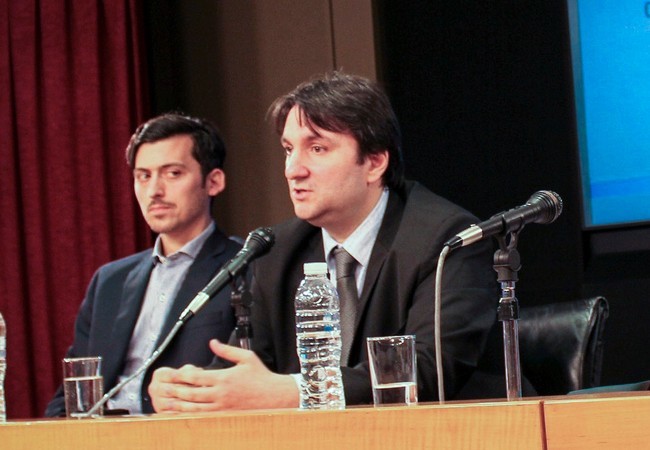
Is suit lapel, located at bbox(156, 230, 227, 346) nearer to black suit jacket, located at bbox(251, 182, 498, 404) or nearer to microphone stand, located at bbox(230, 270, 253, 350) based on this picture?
black suit jacket, located at bbox(251, 182, 498, 404)

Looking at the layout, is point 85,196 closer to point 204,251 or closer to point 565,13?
point 204,251

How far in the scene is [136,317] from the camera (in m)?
3.61

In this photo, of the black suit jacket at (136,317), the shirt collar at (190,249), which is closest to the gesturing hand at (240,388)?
the black suit jacket at (136,317)

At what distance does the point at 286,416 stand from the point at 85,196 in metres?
3.25

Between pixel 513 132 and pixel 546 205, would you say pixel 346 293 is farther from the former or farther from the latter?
pixel 513 132

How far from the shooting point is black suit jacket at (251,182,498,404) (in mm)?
2424

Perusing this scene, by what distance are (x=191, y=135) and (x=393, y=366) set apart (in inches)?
89.0

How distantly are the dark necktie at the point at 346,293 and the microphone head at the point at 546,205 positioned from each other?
2.52 feet

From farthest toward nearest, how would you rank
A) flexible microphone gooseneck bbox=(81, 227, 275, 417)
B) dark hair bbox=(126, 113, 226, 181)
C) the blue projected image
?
dark hair bbox=(126, 113, 226, 181)
the blue projected image
flexible microphone gooseneck bbox=(81, 227, 275, 417)

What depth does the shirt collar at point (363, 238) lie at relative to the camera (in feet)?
9.07

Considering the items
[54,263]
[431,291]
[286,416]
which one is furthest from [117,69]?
[286,416]

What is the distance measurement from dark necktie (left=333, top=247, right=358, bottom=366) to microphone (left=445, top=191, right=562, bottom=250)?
0.73 meters

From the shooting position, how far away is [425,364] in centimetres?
237

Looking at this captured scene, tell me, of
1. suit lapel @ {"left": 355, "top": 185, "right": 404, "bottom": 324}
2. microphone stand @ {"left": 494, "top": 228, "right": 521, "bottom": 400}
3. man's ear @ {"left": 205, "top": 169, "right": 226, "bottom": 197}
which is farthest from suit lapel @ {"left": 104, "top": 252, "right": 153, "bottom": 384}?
microphone stand @ {"left": 494, "top": 228, "right": 521, "bottom": 400}
